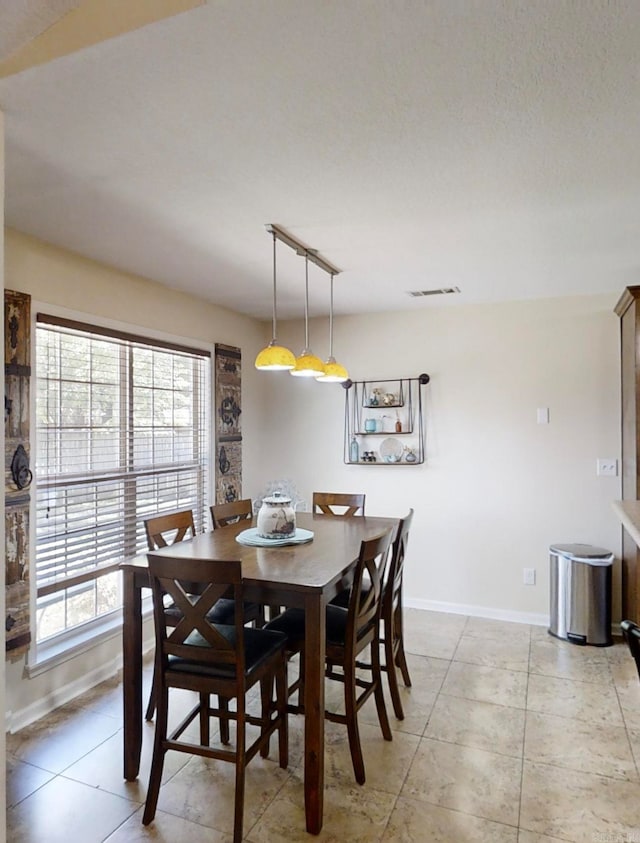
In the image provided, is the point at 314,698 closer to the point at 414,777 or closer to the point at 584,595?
the point at 414,777

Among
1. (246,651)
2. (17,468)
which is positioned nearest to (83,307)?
(17,468)

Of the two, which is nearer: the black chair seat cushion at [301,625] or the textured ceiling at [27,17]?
the textured ceiling at [27,17]

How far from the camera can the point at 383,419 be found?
174 inches

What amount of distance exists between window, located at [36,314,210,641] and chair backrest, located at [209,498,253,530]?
0.54 meters

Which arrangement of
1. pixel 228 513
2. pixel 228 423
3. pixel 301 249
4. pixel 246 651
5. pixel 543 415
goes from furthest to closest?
pixel 228 423 < pixel 543 415 < pixel 228 513 < pixel 301 249 < pixel 246 651

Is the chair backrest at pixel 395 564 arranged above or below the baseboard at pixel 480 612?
above

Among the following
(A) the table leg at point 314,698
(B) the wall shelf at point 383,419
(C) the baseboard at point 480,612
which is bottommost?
(C) the baseboard at point 480,612

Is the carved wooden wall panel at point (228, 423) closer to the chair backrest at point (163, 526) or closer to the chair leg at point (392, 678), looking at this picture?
the chair backrest at point (163, 526)

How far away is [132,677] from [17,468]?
1153 millimetres

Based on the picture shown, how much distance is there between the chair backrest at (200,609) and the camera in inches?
72.2

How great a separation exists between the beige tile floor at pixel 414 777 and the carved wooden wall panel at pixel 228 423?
166 cm

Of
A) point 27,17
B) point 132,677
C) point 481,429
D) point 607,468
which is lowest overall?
point 132,677

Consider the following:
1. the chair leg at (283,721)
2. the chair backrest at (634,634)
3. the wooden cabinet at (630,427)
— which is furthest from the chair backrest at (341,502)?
the chair backrest at (634,634)

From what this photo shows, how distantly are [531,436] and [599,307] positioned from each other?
1056 mm
